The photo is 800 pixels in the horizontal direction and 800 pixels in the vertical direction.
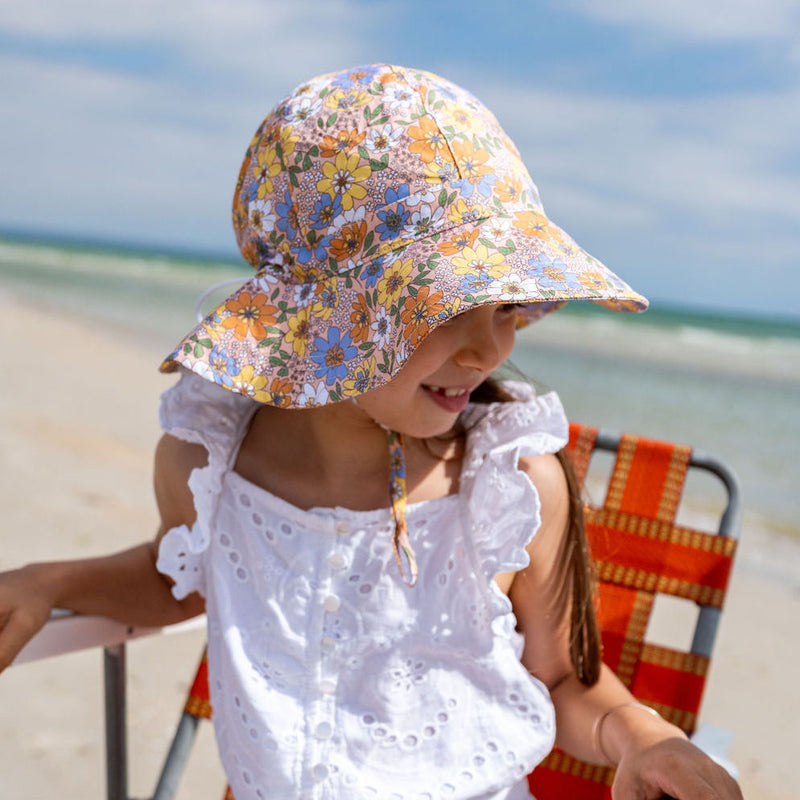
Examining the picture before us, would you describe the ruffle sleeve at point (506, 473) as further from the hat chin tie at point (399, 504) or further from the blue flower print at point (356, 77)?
the blue flower print at point (356, 77)

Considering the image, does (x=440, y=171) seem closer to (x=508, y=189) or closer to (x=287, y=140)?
(x=508, y=189)

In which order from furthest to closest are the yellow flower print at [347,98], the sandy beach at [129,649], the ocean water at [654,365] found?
the ocean water at [654,365] → the sandy beach at [129,649] → the yellow flower print at [347,98]

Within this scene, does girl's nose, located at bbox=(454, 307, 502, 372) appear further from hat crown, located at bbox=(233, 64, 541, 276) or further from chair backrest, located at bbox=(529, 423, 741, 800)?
chair backrest, located at bbox=(529, 423, 741, 800)

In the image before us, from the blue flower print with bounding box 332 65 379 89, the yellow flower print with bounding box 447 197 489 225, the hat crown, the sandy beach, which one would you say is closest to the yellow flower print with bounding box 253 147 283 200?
the hat crown

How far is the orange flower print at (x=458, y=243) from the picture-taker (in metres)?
0.97

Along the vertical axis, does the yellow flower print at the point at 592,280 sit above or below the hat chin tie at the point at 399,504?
above

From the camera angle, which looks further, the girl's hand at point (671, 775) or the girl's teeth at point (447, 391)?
the girl's teeth at point (447, 391)

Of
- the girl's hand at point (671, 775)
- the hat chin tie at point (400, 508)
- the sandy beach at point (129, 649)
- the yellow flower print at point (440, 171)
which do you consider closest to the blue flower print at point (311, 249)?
the yellow flower print at point (440, 171)

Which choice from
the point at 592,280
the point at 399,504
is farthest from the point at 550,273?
the point at 399,504

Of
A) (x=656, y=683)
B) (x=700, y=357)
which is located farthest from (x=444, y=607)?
(x=700, y=357)

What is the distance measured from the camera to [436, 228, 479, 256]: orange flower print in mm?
973

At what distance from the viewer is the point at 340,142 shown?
101 cm

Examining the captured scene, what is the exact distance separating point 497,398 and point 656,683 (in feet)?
1.63

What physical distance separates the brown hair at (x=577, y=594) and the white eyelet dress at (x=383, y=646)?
63 mm
